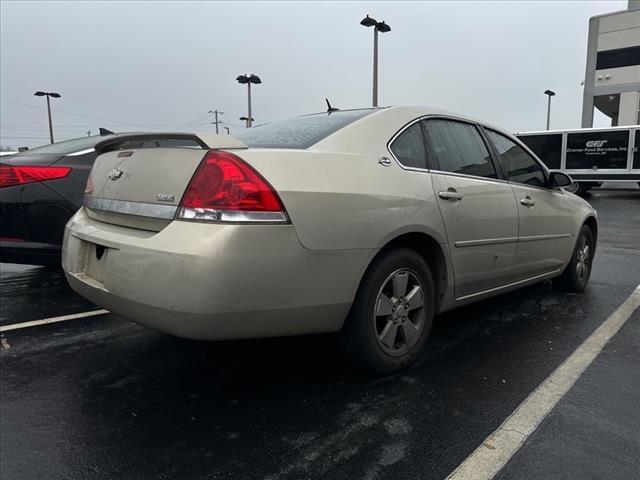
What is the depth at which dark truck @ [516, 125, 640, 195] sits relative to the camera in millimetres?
17312

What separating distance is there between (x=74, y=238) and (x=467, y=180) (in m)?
2.36

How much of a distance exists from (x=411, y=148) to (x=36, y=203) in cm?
294

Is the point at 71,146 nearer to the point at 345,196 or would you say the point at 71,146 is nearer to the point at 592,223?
the point at 345,196

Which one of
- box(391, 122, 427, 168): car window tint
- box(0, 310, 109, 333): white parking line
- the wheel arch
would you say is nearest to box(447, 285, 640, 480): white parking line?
box(391, 122, 427, 168): car window tint

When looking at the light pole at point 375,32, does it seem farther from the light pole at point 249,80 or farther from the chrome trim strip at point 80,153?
the chrome trim strip at point 80,153

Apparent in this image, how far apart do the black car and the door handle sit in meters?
2.73

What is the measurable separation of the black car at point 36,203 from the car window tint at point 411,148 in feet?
8.16

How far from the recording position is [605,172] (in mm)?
17938

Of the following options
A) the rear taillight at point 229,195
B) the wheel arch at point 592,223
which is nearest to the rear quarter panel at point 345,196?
the rear taillight at point 229,195

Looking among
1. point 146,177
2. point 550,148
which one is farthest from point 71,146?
point 550,148

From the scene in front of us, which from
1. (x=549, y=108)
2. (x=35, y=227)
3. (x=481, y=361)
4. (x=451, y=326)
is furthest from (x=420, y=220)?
(x=549, y=108)

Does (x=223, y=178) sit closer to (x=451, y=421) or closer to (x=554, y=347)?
(x=451, y=421)

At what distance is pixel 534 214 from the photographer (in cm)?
391

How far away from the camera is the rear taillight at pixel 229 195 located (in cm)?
221
